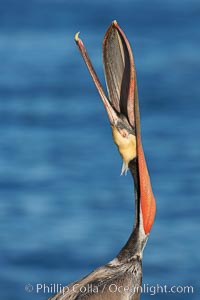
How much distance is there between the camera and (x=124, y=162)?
14.0 feet

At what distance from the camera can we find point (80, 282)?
177 inches

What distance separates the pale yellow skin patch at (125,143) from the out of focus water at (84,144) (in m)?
3.68

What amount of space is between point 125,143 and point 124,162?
0.06 metres

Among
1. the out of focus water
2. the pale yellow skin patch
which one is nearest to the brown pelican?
the pale yellow skin patch

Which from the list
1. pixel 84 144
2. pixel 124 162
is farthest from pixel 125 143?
pixel 84 144

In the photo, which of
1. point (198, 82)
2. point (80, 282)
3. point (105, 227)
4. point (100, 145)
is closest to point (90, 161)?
point (100, 145)

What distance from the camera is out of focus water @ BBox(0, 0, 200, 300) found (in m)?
8.41

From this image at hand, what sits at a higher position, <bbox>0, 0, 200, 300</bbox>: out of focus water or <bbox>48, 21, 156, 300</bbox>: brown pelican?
<bbox>0, 0, 200, 300</bbox>: out of focus water

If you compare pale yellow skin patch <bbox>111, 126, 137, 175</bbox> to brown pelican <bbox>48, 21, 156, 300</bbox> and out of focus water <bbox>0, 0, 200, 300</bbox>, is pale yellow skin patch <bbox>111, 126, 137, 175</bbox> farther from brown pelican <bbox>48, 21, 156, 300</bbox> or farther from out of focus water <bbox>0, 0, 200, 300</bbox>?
out of focus water <bbox>0, 0, 200, 300</bbox>

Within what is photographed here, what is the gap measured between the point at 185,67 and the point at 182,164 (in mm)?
1929

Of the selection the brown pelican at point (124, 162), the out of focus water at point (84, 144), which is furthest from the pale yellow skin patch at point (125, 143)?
the out of focus water at point (84, 144)

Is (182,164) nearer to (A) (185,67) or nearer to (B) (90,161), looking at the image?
(B) (90,161)

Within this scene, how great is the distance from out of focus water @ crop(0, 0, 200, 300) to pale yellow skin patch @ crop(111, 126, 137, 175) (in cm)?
368

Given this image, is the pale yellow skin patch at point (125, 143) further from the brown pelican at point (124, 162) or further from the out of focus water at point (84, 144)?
the out of focus water at point (84, 144)
